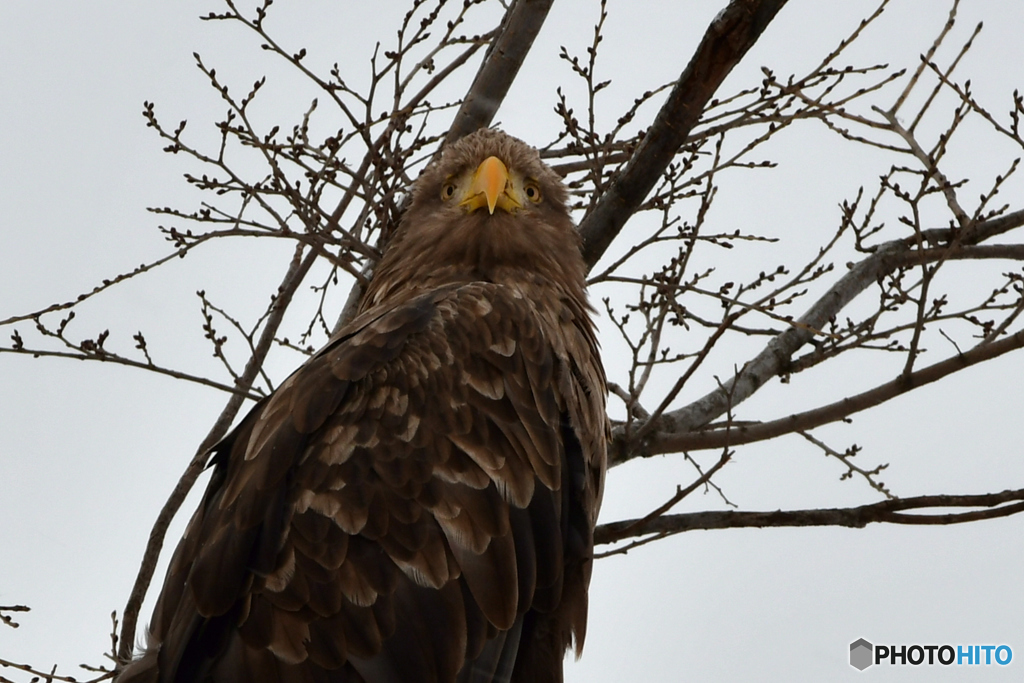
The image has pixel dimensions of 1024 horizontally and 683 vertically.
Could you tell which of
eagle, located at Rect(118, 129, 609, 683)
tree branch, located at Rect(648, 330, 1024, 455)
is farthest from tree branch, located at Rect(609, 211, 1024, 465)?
eagle, located at Rect(118, 129, 609, 683)

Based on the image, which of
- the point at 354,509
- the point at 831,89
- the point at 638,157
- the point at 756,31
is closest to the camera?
the point at 354,509

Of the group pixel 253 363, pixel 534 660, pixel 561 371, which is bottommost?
pixel 534 660

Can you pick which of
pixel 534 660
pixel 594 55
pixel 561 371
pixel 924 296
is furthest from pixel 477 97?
pixel 534 660

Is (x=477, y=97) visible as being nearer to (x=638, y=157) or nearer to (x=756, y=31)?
(x=638, y=157)

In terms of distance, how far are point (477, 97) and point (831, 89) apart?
1632 mm

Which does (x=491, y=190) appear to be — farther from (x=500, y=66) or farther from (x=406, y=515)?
(x=406, y=515)

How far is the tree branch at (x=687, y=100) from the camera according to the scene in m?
4.16

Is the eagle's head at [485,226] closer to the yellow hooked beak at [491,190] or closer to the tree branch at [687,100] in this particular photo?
the yellow hooked beak at [491,190]

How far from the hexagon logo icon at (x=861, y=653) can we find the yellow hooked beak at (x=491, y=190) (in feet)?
8.88

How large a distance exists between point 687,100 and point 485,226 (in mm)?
1128

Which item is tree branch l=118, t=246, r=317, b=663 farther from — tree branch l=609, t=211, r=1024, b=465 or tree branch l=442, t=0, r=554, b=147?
tree branch l=609, t=211, r=1024, b=465

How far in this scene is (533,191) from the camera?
546cm

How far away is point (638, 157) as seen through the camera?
4664 millimetres

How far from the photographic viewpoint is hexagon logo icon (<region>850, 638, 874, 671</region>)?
589cm
